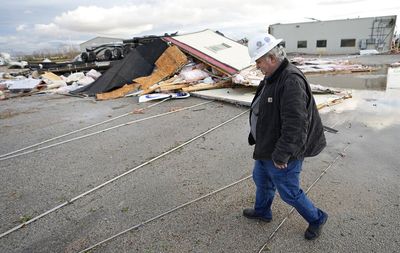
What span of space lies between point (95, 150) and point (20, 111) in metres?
5.41

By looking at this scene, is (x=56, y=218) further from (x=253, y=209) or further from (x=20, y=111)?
(x=20, y=111)

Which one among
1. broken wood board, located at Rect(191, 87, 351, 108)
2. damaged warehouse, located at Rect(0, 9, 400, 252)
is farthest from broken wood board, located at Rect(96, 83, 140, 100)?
broken wood board, located at Rect(191, 87, 351, 108)

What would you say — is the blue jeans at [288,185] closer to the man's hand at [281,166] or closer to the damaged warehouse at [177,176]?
the man's hand at [281,166]

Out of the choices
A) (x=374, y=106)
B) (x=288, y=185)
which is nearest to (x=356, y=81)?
(x=374, y=106)

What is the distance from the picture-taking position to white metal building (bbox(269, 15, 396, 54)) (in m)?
29.7

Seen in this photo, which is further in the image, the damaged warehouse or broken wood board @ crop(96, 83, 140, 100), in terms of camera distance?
broken wood board @ crop(96, 83, 140, 100)

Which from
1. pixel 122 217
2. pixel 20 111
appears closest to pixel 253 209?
pixel 122 217

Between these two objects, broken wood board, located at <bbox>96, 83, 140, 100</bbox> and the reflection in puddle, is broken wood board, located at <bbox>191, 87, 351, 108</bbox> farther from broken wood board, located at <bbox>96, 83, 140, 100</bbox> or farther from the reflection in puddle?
broken wood board, located at <bbox>96, 83, 140, 100</bbox>

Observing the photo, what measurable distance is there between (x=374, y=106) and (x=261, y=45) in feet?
20.8

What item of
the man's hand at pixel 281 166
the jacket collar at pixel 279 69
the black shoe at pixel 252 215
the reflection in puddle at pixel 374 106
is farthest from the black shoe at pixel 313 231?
the reflection in puddle at pixel 374 106

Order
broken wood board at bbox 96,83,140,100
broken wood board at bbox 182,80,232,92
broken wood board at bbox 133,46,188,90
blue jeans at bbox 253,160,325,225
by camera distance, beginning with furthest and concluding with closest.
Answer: broken wood board at bbox 133,46,188,90 < broken wood board at bbox 96,83,140,100 < broken wood board at bbox 182,80,232,92 < blue jeans at bbox 253,160,325,225

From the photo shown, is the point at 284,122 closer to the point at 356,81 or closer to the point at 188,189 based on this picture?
the point at 188,189

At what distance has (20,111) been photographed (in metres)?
8.88

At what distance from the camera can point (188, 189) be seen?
3576 mm
